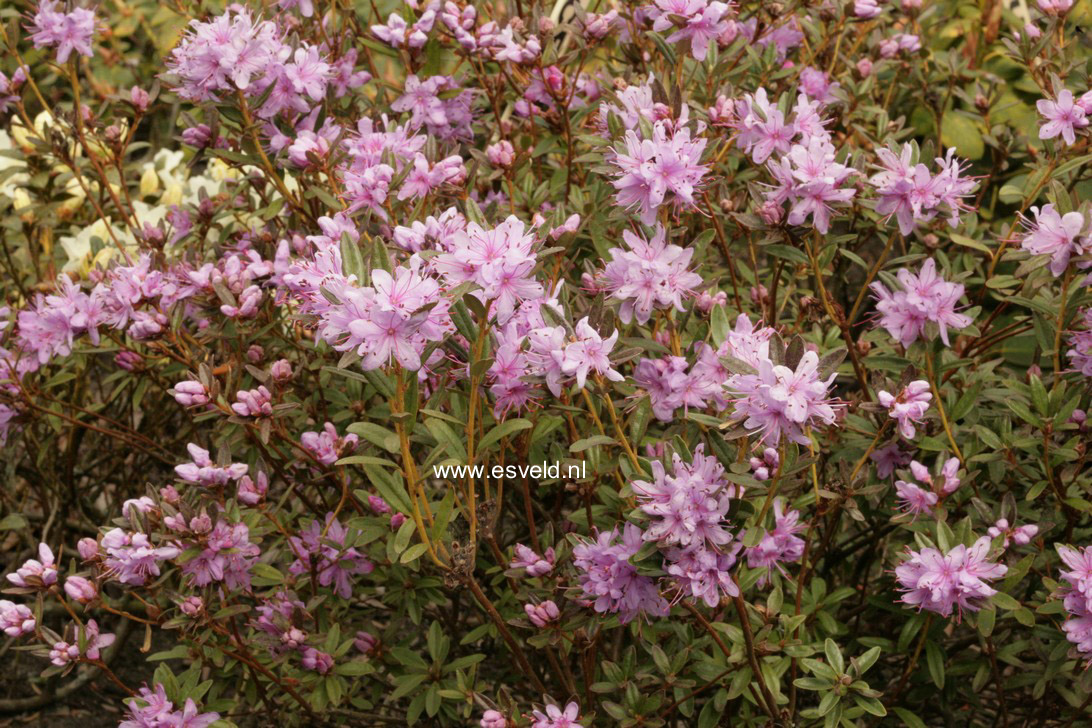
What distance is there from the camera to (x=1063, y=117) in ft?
7.64

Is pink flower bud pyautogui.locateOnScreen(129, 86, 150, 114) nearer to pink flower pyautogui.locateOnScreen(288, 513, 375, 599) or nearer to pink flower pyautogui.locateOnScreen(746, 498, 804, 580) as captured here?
pink flower pyautogui.locateOnScreen(288, 513, 375, 599)

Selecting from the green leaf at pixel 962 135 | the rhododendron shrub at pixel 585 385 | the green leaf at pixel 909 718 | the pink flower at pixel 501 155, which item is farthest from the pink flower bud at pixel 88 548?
the green leaf at pixel 962 135

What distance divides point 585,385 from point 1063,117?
1.21 m

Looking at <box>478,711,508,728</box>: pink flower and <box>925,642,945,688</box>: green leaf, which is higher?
<box>478,711,508,728</box>: pink flower

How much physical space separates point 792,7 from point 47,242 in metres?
2.35

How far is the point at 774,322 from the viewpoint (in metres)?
2.42

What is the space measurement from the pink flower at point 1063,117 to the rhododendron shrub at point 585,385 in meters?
0.01

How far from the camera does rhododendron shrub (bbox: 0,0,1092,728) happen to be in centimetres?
194

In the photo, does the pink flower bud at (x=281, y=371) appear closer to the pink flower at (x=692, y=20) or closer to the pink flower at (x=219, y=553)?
the pink flower at (x=219, y=553)

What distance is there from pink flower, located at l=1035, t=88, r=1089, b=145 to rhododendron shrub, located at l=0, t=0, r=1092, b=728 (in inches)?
0.4

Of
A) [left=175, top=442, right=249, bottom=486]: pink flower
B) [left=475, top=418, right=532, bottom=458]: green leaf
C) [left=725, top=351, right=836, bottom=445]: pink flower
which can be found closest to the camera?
[left=725, top=351, right=836, bottom=445]: pink flower

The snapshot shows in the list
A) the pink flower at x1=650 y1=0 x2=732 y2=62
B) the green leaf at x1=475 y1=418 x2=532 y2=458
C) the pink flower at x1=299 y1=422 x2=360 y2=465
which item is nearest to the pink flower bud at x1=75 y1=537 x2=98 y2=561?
the pink flower at x1=299 y1=422 x2=360 y2=465

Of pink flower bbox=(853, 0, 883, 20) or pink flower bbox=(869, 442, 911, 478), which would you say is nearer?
pink flower bbox=(869, 442, 911, 478)

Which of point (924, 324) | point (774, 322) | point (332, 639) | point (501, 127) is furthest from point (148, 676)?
point (924, 324)
